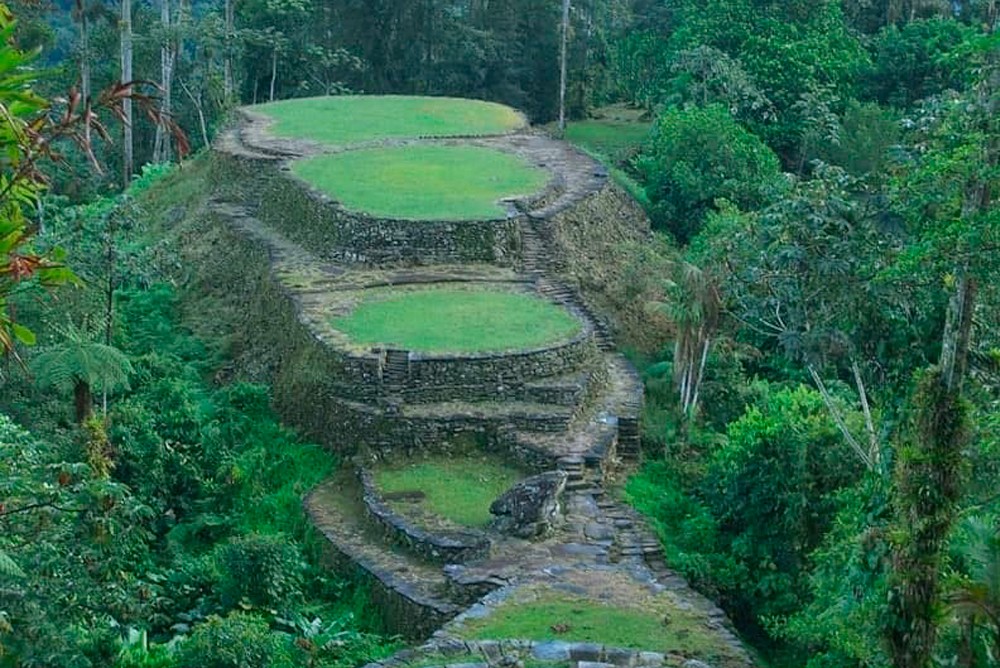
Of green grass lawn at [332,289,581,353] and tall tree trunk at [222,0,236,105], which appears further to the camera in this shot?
tall tree trunk at [222,0,236,105]

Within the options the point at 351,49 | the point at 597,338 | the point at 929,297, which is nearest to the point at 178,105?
the point at 351,49

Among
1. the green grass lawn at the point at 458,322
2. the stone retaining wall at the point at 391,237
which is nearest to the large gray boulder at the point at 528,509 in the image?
the green grass lawn at the point at 458,322

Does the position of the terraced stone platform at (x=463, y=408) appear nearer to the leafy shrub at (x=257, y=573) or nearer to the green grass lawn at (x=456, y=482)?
the green grass lawn at (x=456, y=482)

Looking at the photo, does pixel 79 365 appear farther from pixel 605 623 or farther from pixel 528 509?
pixel 605 623

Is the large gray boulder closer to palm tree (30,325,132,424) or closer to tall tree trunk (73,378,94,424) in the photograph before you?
palm tree (30,325,132,424)

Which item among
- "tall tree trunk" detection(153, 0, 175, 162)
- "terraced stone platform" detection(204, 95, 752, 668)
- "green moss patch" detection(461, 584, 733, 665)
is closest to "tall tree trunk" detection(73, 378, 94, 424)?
"terraced stone platform" detection(204, 95, 752, 668)

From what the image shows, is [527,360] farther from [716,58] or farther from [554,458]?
[716,58]
